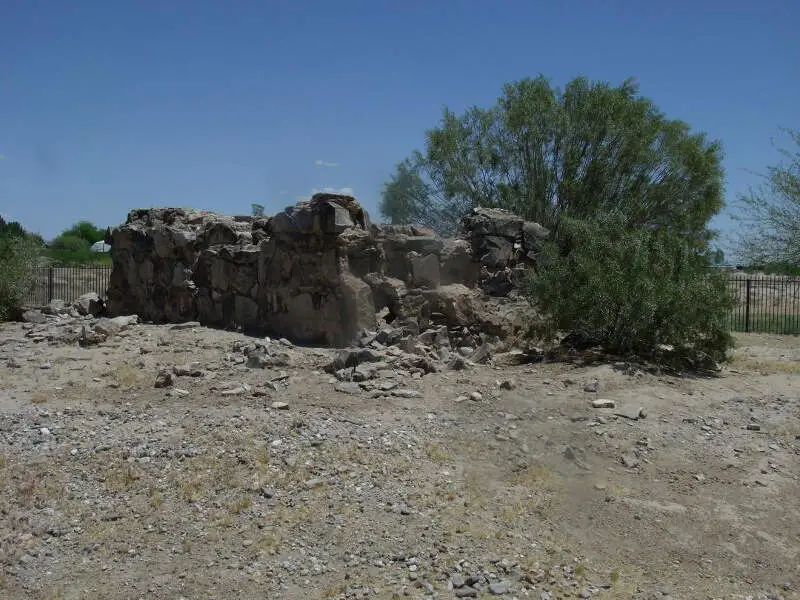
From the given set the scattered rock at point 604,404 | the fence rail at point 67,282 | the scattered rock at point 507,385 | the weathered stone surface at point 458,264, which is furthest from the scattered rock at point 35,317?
the scattered rock at point 604,404

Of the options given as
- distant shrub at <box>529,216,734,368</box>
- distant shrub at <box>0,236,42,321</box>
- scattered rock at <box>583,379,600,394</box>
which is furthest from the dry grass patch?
distant shrub at <box>0,236,42,321</box>

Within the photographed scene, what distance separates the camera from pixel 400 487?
5480 millimetres

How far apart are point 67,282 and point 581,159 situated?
1418 cm

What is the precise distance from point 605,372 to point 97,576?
208 inches

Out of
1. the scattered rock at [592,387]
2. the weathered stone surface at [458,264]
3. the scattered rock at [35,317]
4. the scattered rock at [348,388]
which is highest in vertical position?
the weathered stone surface at [458,264]

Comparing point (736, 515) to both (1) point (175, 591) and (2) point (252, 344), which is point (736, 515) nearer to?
(1) point (175, 591)

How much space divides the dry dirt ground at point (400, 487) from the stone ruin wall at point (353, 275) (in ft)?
Result: 5.52

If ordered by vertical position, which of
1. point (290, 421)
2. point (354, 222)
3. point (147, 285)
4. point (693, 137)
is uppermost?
point (693, 137)

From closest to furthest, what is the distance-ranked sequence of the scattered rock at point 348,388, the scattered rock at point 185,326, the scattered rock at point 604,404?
the scattered rock at point 604,404 < the scattered rock at point 348,388 < the scattered rock at point 185,326

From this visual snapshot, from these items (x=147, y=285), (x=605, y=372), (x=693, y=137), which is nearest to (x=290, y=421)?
(x=605, y=372)

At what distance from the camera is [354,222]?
10.0 m

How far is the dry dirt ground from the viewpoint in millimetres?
4574

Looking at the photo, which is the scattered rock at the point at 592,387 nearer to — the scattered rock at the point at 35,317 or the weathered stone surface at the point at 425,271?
the weathered stone surface at the point at 425,271

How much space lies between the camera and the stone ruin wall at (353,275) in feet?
31.2
